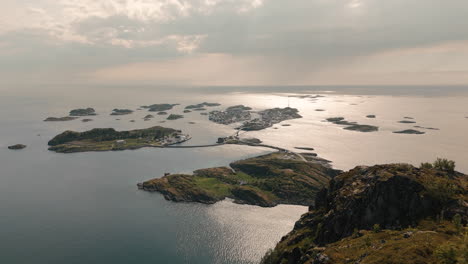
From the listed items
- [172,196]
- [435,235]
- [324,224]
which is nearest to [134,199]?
[172,196]

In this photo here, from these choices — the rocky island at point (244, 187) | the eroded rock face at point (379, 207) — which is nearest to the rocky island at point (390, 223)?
the eroded rock face at point (379, 207)

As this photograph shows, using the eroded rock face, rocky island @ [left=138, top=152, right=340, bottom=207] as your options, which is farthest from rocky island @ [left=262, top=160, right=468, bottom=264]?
rocky island @ [left=138, top=152, right=340, bottom=207]

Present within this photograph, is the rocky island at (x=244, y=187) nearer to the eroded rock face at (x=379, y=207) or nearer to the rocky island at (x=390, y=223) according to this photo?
the rocky island at (x=390, y=223)

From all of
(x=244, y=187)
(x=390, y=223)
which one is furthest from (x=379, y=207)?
(x=244, y=187)

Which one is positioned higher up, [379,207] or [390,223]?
[379,207]

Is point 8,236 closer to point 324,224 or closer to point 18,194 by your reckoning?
point 18,194

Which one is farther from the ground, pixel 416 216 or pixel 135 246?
pixel 416 216

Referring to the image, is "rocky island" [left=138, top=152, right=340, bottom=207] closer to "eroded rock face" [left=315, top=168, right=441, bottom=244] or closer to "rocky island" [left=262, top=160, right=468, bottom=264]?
"rocky island" [left=262, top=160, right=468, bottom=264]

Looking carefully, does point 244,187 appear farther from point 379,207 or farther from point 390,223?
point 390,223

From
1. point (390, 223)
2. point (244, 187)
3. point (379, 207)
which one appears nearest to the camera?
point (390, 223)
